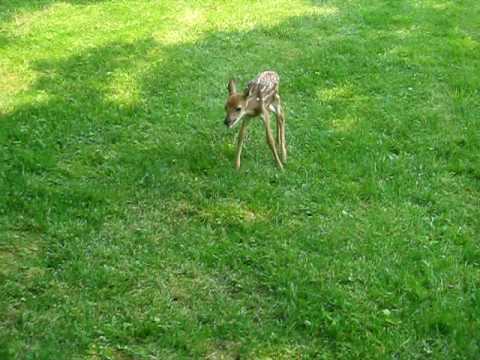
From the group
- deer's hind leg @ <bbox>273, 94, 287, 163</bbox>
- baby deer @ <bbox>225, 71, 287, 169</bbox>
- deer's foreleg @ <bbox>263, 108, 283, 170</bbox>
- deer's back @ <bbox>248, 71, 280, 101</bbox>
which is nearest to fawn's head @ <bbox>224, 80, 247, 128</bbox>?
baby deer @ <bbox>225, 71, 287, 169</bbox>

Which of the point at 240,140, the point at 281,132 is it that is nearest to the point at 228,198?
the point at 240,140

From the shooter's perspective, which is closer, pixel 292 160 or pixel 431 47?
pixel 292 160

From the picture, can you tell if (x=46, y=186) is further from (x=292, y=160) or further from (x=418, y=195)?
(x=418, y=195)

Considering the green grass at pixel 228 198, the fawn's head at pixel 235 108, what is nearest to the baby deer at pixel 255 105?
the fawn's head at pixel 235 108

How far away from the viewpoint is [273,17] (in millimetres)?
13156

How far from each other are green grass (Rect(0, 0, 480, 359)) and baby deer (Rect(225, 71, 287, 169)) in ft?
1.24

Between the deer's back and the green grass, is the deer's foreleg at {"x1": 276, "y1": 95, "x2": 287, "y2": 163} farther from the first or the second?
the deer's back

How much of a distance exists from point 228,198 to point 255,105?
39.3 inches

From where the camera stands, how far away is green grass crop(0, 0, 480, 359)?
5.49 m

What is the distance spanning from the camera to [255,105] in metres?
7.41

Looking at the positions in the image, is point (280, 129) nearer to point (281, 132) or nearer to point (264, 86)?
point (281, 132)

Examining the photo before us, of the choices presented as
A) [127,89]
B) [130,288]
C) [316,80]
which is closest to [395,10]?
[316,80]

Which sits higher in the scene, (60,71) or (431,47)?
(60,71)

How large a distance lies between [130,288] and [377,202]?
9.15 ft
